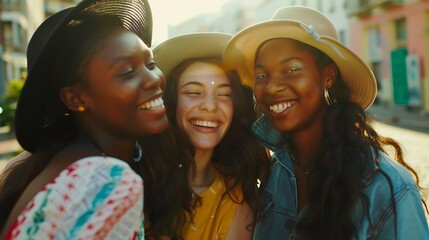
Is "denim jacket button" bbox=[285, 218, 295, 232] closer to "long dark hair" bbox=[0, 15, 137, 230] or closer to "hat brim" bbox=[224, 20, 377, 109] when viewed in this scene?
"hat brim" bbox=[224, 20, 377, 109]

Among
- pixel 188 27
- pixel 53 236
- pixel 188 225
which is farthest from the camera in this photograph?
pixel 188 27

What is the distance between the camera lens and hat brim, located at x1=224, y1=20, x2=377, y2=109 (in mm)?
2252

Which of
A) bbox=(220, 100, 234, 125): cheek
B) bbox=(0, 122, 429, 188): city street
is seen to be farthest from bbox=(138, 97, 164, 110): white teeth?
bbox=(0, 122, 429, 188): city street

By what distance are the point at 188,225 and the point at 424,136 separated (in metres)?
12.0

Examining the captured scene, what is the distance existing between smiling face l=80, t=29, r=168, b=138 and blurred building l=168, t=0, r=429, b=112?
19482 millimetres

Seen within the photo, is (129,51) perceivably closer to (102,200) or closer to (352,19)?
(102,200)

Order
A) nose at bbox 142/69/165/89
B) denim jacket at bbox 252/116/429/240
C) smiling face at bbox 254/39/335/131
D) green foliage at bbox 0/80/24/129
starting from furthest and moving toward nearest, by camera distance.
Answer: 1. green foliage at bbox 0/80/24/129
2. smiling face at bbox 254/39/335/131
3. denim jacket at bbox 252/116/429/240
4. nose at bbox 142/69/165/89

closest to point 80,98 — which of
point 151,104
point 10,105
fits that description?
point 151,104

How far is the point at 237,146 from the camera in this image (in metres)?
2.87

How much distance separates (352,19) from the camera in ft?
89.4

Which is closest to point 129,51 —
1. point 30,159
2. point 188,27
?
point 30,159

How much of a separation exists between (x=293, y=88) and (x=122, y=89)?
42.2 inches

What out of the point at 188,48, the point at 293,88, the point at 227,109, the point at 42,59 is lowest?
the point at 227,109

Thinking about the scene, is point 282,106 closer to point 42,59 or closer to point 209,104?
point 209,104
